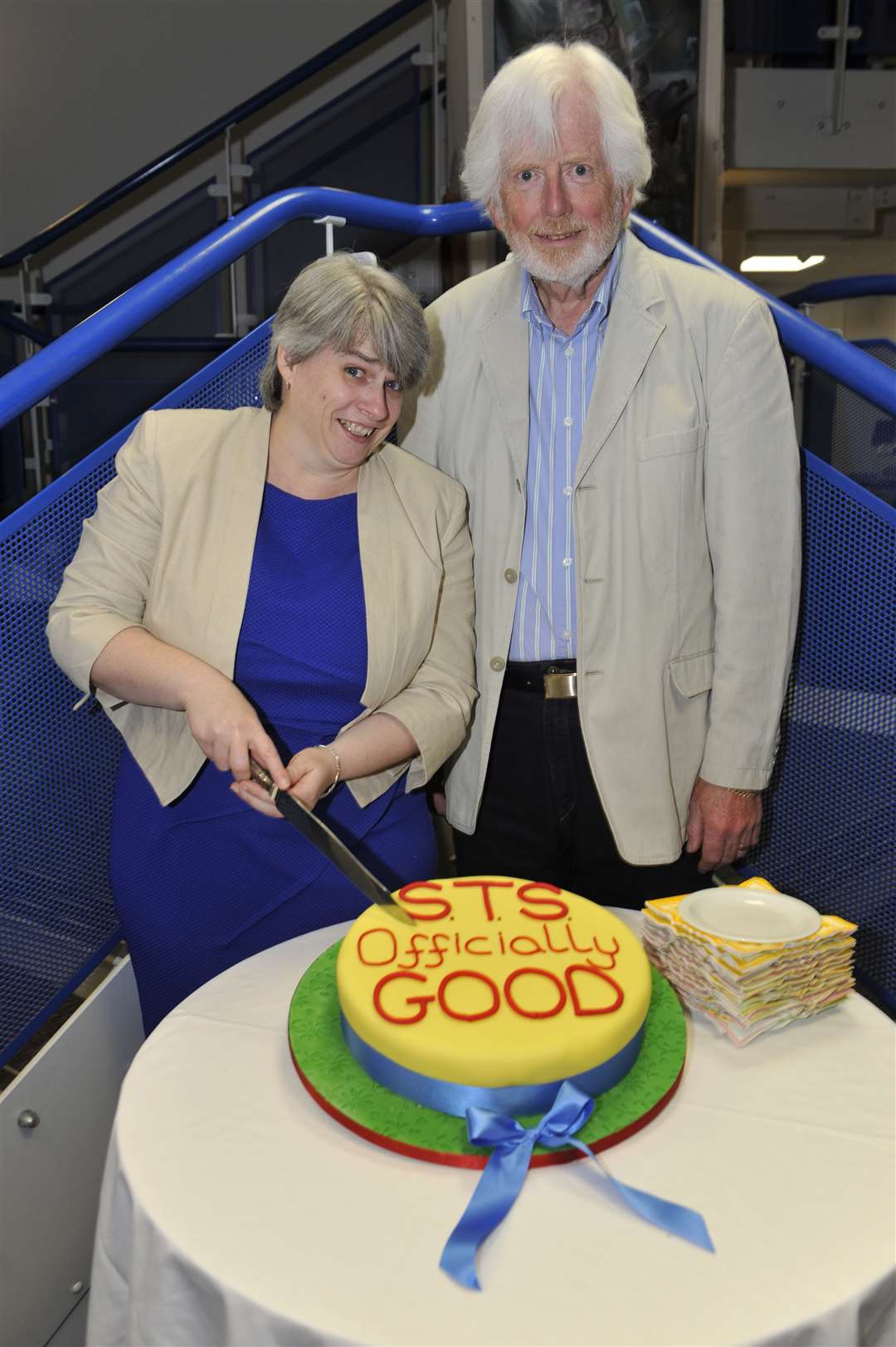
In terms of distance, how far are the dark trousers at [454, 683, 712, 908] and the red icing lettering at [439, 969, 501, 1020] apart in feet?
2.39

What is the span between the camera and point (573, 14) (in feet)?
15.8

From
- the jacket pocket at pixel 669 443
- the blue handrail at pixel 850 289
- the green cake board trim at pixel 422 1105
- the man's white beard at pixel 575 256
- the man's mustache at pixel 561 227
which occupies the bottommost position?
the green cake board trim at pixel 422 1105

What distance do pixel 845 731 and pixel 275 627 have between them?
1102 mm

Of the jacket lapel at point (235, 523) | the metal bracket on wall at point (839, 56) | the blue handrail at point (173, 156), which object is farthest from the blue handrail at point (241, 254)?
the metal bracket on wall at point (839, 56)

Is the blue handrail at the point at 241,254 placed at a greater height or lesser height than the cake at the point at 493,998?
greater

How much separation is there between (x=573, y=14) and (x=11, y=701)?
427 centimetres

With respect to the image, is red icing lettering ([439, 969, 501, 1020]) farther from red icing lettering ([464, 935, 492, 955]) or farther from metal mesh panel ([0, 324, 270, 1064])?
metal mesh panel ([0, 324, 270, 1064])

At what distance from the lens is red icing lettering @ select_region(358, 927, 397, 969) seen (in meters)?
1.43

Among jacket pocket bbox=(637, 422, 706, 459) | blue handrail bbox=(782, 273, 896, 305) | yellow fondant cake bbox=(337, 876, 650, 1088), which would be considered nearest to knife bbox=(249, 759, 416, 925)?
yellow fondant cake bbox=(337, 876, 650, 1088)

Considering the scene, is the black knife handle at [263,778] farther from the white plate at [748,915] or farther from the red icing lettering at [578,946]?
the white plate at [748,915]

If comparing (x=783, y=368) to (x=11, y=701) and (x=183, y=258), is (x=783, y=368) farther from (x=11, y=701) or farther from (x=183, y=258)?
(x=11, y=701)

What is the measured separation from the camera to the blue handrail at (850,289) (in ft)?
13.0

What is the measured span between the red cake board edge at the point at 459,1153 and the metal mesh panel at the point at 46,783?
32.2 inches

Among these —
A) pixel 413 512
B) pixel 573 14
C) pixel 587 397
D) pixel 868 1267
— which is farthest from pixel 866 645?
pixel 573 14
